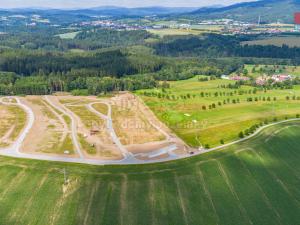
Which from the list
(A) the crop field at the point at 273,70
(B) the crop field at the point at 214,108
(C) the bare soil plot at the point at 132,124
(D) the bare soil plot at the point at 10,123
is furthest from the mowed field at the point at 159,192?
(A) the crop field at the point at 273,70

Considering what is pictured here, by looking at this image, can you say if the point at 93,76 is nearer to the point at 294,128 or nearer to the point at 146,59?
the point at 146,59

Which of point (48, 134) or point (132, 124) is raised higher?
point (48, 134)

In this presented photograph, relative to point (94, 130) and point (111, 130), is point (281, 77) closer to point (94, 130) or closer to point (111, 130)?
point (111, 130)

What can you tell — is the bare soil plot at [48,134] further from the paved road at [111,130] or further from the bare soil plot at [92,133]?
the paved road at [111,130]

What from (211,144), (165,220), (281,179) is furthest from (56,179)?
(281,179)

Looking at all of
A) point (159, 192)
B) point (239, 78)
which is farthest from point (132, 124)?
point (239, 78)
